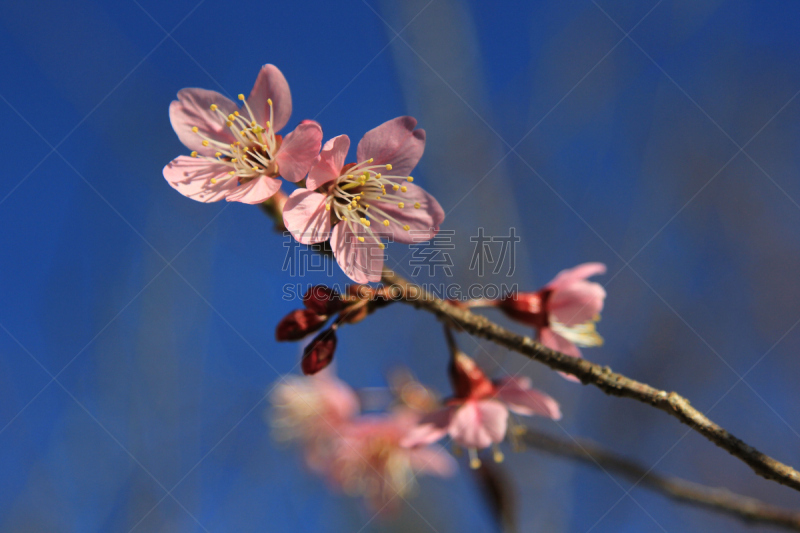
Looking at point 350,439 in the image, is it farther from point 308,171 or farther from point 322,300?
point 308,171

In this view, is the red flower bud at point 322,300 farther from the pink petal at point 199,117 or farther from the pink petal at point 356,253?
the pink petal at point 199,117

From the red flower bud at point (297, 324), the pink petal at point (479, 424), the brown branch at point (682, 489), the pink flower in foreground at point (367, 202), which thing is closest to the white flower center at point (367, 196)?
the pink flower in foreground at point (367, 202)

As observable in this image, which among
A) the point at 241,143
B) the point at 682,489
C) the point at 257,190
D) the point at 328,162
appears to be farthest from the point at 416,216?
the point at 682,489

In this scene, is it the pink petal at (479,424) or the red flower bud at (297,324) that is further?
the pink petal at (479,424)

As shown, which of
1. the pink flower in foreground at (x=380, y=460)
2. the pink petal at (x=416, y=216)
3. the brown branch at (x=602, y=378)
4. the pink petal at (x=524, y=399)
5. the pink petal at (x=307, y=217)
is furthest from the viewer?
the pink flower in foreground at (x=380, y=460)

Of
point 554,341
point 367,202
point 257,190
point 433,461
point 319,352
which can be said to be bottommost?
point 433,461

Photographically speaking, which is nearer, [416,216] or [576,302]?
[416,216]

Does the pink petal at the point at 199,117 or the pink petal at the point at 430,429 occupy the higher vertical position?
the pink petal at the point at 199,117

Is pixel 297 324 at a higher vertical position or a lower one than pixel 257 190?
lower

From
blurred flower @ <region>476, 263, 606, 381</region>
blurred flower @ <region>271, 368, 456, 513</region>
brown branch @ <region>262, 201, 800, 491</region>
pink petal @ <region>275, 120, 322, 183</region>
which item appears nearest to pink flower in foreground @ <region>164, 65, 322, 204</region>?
pink petal @ <region>275, 120, 322, 183</region>
